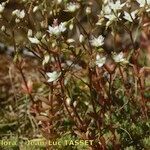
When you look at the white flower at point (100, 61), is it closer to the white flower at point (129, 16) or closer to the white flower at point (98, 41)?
the white flower at point (98, 41)

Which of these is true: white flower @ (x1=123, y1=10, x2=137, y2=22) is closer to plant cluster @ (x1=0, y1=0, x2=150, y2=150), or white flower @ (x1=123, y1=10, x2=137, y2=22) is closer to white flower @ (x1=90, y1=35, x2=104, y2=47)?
plant cluster @ (x1=0, y1=0, x2=150, y2=150)

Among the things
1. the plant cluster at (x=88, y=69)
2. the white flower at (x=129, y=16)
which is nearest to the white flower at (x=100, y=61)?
the plant cluster at (x=88, y=69)

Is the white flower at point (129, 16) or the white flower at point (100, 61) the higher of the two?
the white flower at point (129, 16)

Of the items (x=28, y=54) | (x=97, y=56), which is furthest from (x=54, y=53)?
(x=28, y=54)

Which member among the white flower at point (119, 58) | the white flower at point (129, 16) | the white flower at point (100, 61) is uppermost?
the white flower at point (129, 16)

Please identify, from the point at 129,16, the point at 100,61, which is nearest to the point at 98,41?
the point at 100,61

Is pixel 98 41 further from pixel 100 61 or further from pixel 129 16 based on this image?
pixel 129 16

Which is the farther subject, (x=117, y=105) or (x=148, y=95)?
(x=148, y=95)

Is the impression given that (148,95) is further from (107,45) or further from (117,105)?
(107,45)

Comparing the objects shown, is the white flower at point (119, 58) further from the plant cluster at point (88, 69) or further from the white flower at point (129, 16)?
the white flower at point (129, 16)

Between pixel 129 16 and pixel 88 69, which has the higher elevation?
pixel 129 16

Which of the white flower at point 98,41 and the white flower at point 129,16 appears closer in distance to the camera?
the white flower at point 98,41
